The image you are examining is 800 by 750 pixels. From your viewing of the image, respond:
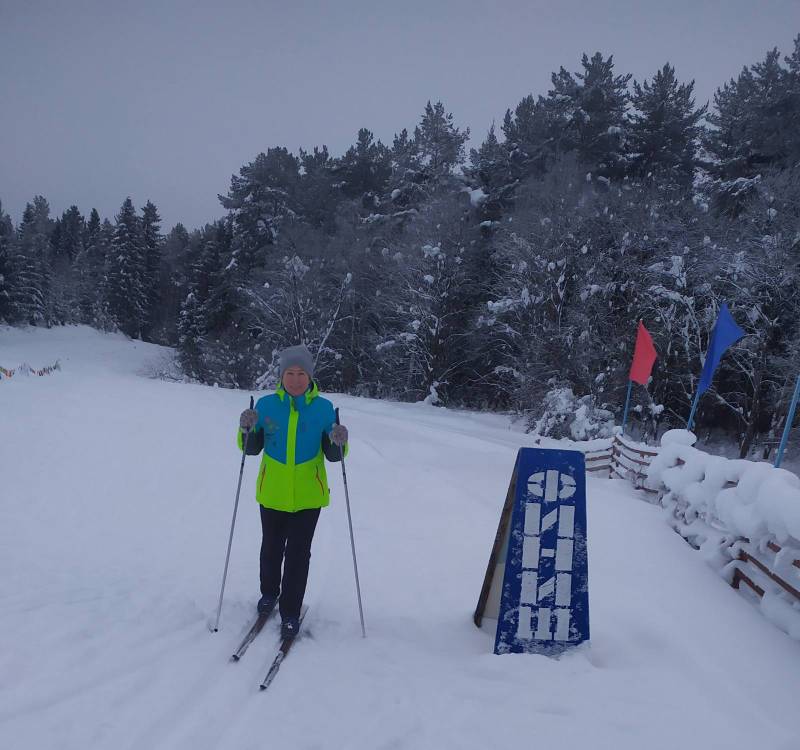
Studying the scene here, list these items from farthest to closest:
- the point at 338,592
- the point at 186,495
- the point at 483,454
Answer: the point at 483,454, the point at 186,495, the point at 338,592

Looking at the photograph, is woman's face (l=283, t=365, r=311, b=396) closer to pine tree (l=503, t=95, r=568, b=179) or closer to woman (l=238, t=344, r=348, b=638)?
woman (l=238, t=344, r=348, b=638)

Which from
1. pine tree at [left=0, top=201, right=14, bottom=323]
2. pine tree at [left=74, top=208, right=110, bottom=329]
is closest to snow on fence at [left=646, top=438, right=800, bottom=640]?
pine tree at [left=0, top=201, right=14, bottom=323]

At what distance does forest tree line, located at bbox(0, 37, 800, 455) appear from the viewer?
18562mm

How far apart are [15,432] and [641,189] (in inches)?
910

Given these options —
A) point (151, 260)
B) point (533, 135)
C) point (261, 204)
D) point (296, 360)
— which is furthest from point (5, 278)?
point (296, 360)

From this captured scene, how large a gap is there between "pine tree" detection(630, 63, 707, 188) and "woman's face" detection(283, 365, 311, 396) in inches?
1027

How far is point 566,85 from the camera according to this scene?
25.7 metres

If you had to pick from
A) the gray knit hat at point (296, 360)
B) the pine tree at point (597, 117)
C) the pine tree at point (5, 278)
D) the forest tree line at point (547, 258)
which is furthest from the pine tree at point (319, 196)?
the gray knit hat at point (296, 360)

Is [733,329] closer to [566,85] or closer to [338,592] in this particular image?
[338,592]

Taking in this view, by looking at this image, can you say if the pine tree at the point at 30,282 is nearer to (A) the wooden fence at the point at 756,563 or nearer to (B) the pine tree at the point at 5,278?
(B) the pine tree at the point at 5,278

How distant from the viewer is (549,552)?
A: 3271 millimetres

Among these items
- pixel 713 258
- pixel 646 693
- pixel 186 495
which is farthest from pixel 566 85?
pixel 646 693

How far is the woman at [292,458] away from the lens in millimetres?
3355

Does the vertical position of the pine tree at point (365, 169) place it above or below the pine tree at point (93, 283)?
above
